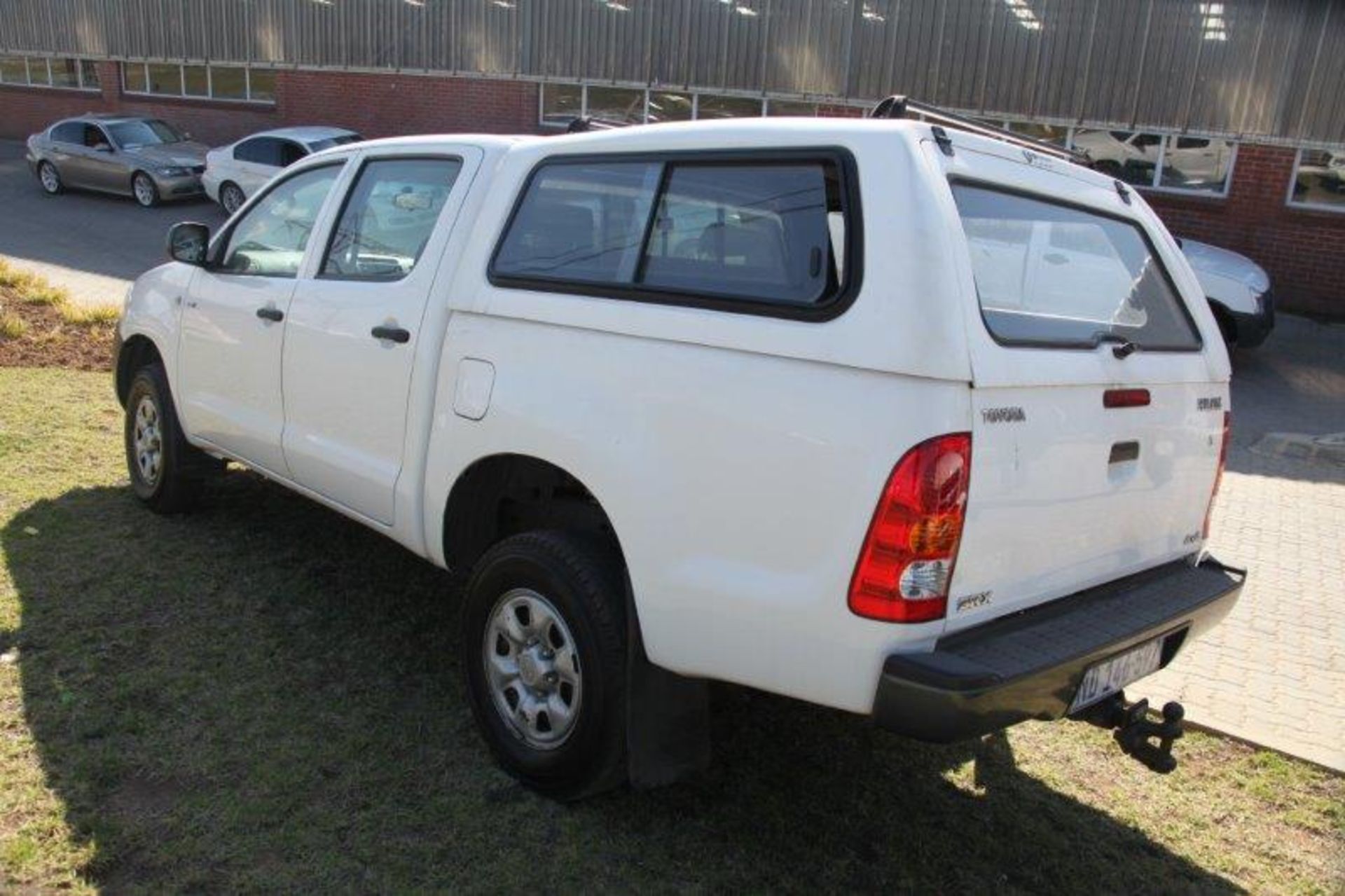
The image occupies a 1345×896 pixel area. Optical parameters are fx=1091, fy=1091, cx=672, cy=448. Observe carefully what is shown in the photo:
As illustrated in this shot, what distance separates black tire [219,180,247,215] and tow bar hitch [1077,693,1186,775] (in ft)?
56.5

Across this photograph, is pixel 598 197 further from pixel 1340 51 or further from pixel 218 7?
pixel 218 7

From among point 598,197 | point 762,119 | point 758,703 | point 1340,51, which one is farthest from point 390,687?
point 1340,51

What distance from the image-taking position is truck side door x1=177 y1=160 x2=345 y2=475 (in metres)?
4.41

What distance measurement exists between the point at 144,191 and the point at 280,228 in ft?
55.3

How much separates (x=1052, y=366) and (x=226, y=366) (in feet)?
11.4

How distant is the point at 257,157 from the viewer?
17.6 m

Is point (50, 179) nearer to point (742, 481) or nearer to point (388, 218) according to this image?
point (388, 218)

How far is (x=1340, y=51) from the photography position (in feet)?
47.0

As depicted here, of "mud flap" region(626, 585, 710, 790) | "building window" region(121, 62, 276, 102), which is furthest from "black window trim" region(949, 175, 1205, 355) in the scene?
"building window" region(121, 62, 276, 102)

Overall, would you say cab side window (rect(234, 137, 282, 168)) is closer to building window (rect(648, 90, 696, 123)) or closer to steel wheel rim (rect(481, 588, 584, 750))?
building window (rect(648, 90, 696, 123))

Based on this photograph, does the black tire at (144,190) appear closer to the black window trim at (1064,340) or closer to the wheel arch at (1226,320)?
the wheel arch at (1226,320)

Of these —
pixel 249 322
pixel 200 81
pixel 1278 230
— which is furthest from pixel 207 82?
pixel 249 322

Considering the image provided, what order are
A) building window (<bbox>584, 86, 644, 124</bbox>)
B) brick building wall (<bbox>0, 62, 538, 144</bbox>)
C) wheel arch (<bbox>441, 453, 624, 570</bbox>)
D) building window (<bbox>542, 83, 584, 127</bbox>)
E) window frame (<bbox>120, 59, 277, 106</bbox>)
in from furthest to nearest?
window frame (<bbox>120, 59, 277, 106</bbox>) → brick building wall (<bbox>0, 62, 538, 144</bbox>) → building window (<bbox>542, 83, 584, 127</bbox>) → building window (<bbox>584, 86, 644, 124</bbox>) → wheel arch (<bbox>441, 453, 624, 570</bbox>)

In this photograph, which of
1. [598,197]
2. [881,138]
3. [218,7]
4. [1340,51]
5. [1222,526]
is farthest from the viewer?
[218,7]
